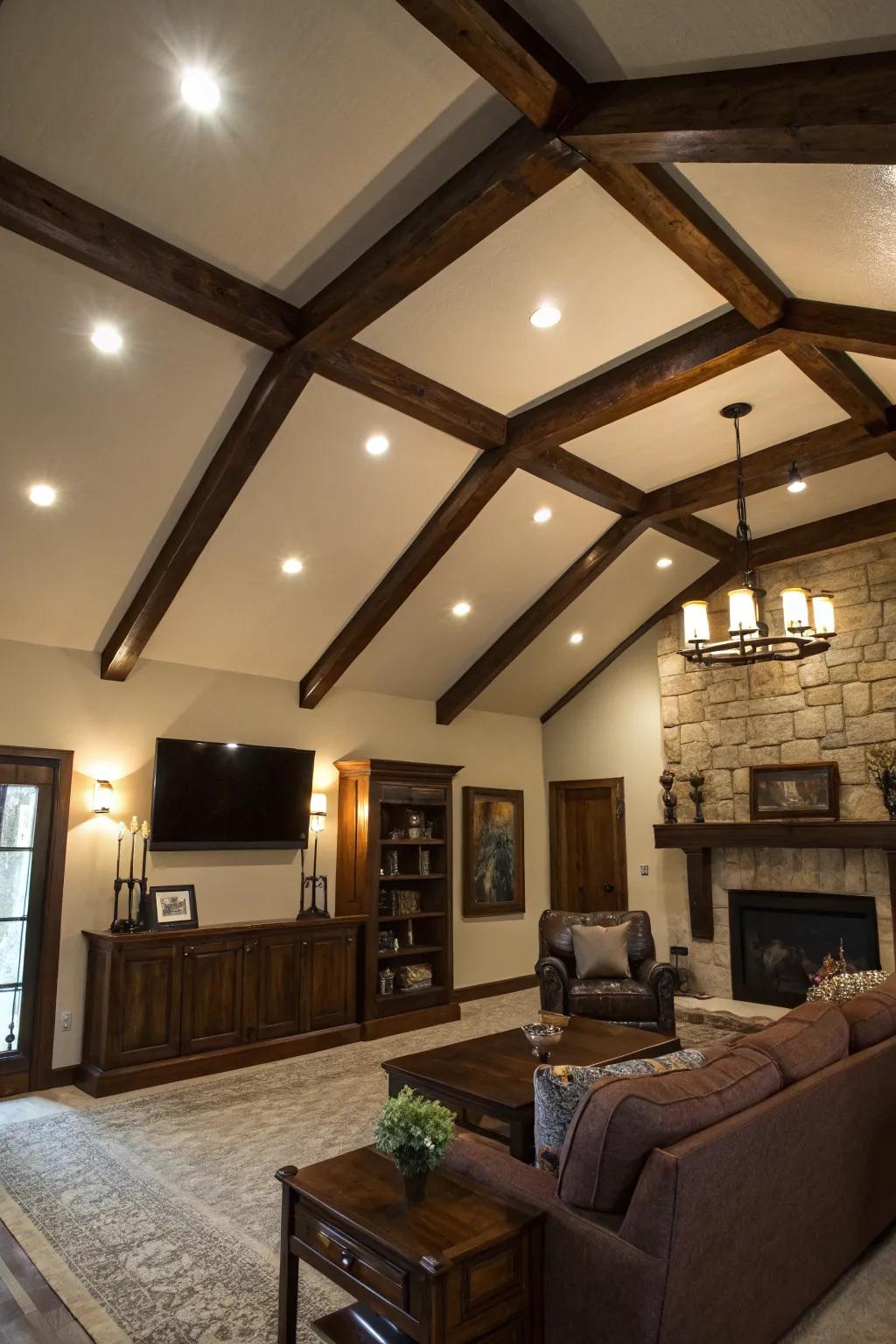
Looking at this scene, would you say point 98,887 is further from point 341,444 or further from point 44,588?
point 341,444

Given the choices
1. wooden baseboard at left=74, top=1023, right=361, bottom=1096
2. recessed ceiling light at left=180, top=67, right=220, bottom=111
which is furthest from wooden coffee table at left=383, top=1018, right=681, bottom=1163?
recessed ceiling light at left=180, top=67, right=220, bottom=111

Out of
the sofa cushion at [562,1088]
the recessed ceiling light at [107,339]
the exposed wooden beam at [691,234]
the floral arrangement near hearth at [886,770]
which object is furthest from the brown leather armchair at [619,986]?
the recessed ceiling light at [107,339]

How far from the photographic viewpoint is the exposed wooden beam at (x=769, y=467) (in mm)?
5332

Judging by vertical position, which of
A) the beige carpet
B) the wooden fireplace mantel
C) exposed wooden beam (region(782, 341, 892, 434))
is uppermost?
exposed wooden beam (region(782, 341, 892, 434))

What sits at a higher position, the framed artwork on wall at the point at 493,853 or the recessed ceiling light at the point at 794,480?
the recessed ceiling light at the point at 794,480

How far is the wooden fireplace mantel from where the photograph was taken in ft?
20.5

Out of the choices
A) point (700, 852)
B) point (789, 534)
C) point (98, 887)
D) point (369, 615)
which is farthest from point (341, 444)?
point (700, 852)

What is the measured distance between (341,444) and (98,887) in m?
3.39

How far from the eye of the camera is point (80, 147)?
310cm

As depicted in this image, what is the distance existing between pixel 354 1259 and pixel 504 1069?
77.2 inches

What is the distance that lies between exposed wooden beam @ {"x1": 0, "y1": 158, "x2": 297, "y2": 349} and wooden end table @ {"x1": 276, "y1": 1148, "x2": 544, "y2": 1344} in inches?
138

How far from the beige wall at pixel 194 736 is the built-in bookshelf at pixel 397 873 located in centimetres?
31

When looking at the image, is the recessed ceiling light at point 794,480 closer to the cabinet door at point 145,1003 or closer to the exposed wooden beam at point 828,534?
the exposed wooden beam at point 828,534

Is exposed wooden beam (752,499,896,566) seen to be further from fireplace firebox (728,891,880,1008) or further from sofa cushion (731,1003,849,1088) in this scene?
sofa cushion (731,1003,849,1088)
